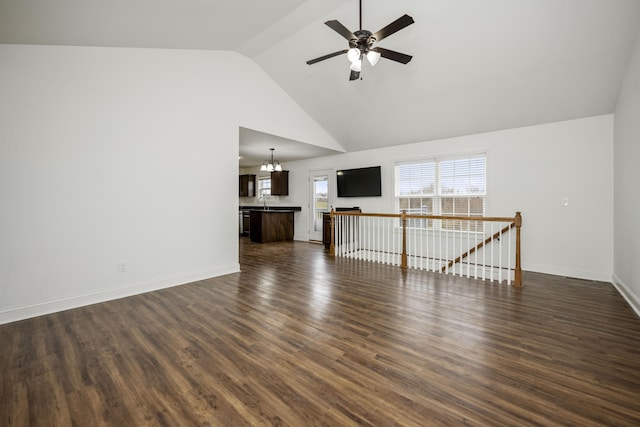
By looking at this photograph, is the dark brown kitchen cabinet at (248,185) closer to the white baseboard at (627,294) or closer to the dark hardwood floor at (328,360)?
the dark hardwood floor at (328,360)

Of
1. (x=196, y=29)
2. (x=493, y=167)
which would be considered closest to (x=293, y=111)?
(x=196, y=29)

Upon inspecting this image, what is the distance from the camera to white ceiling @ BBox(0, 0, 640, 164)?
9.28ft

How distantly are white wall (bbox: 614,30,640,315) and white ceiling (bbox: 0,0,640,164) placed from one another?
0.41 m

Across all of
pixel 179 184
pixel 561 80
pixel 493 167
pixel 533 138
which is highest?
pixel 561 80

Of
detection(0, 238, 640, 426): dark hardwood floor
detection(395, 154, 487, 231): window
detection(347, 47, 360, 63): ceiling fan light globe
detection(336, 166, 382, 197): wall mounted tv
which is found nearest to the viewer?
detection(0, 238, 640, 426): dark hardwood floor

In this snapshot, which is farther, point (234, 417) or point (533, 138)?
point (533, 138)

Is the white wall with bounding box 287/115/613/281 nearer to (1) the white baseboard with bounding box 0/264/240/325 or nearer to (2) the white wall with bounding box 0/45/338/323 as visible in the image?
(2) the white wall with bounding box 0/45/338/323

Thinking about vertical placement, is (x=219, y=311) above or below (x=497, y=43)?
below

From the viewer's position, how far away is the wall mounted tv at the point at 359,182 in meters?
6.77

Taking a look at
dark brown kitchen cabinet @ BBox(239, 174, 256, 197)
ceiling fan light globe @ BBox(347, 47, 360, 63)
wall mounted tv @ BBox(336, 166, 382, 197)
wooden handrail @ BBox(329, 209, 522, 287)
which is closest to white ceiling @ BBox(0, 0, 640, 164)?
ceiling fan light globe @ BBox(347, 47, 360, 63)

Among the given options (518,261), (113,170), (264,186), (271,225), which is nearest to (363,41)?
(113,170)

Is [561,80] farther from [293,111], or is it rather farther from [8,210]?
[8,210]

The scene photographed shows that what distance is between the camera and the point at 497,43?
11.5 feet

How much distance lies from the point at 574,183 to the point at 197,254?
6012mm
